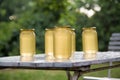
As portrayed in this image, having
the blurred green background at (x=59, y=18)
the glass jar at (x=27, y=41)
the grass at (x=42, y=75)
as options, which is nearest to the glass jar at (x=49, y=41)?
the glass jar at (x=27, y=41)

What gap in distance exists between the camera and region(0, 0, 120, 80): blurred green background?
5512 millimetres

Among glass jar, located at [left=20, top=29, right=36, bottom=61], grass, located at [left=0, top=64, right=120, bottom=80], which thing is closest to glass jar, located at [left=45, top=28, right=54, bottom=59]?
glass jar, located at [left=20, top=29, right=36, bottom=61]

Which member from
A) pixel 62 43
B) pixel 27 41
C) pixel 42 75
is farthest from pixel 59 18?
pixel 62 43

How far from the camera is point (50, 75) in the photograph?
12.3 ft

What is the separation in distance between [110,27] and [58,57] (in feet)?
14.2

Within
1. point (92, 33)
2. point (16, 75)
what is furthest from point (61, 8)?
point (92, 33)

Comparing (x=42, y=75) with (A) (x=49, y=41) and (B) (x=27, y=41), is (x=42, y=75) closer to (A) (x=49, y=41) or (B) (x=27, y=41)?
(A) (x=49, y=41)

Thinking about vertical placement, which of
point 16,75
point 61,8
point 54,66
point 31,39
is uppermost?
point 61,8

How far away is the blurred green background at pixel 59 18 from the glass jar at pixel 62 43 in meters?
1.72

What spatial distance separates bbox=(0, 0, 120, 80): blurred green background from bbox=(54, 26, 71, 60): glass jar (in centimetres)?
172

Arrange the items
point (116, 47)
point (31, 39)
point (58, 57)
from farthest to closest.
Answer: point (116, 47) → point (31, 39) → point (58, 57)

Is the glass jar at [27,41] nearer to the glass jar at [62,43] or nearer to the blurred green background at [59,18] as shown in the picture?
the glass jar at [62,43]

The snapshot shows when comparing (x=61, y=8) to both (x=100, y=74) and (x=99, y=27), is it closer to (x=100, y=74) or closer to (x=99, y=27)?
(x=99, y=27)

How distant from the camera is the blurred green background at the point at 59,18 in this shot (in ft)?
18.1
